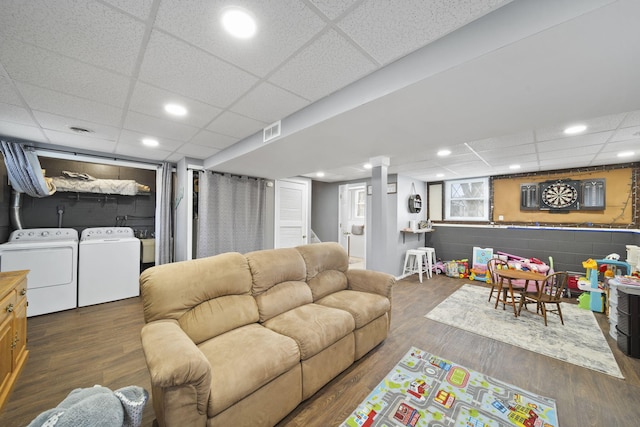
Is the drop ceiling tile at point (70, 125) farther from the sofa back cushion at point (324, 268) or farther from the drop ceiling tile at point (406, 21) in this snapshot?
the drop ceiling tile at point (406, 21)

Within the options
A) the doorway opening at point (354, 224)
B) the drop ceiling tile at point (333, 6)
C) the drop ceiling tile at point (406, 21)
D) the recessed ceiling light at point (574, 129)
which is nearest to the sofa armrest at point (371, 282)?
the drop ceiling tile at point (406, 21)

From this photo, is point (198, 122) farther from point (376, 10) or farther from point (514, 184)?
point (514, 184)

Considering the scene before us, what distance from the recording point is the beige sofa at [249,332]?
1.22 metres

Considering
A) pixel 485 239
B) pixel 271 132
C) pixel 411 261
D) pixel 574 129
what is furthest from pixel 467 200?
pixel 271 132

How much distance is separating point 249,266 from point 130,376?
1.33 m

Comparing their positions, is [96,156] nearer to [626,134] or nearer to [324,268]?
[324,268]

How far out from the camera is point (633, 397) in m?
1.83

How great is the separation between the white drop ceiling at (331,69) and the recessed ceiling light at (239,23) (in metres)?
0.04

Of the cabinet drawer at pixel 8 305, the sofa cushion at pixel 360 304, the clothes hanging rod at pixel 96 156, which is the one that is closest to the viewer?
the cabinet drawer at pixel 8 305

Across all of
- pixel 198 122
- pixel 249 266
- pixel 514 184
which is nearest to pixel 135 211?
pixel 198 122

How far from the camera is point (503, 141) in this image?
2.97 meters

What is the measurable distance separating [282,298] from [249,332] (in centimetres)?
48

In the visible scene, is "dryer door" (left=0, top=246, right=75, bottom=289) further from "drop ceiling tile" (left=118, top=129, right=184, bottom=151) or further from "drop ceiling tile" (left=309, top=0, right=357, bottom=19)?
"drop ceiling tile" (left=309, top=0, right=357, bottom=19)

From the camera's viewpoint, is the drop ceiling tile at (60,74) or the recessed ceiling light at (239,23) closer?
the recessed ceiling light at (239,23)
